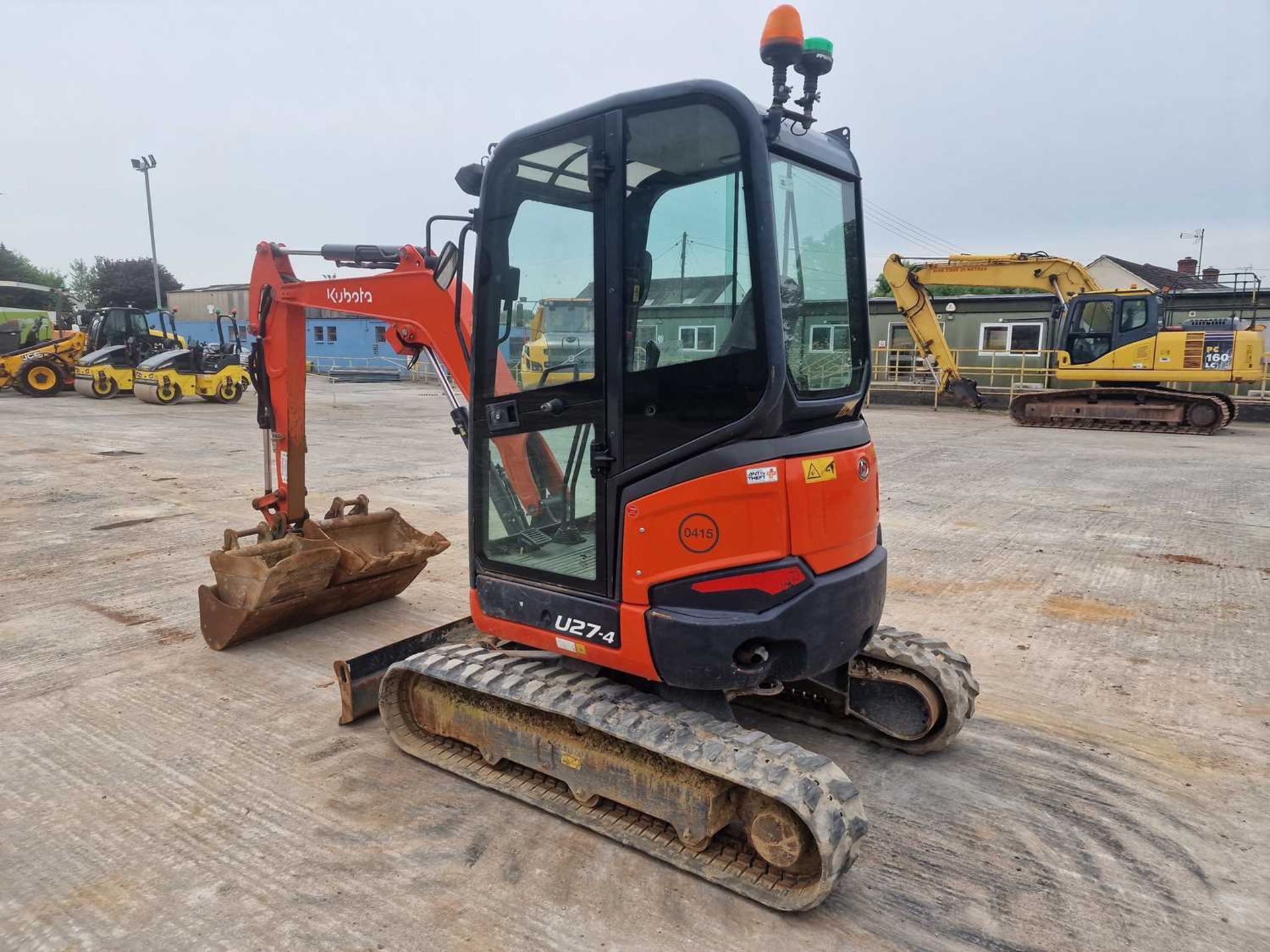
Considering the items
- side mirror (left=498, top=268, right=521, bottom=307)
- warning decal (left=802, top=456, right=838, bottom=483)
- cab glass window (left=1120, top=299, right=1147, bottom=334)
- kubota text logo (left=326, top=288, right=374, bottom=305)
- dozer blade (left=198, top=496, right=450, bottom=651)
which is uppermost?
cab glass window (left=1120, top=299, right=1147, bottom=334)

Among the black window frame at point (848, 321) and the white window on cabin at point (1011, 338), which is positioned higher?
the white window on cabin at point (1011, 338)

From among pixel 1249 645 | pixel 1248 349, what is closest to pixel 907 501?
pixel 1249 645

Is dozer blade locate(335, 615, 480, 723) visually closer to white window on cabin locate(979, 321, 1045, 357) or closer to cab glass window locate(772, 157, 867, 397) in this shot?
cab glass window locate(772, 157, 867, 397)

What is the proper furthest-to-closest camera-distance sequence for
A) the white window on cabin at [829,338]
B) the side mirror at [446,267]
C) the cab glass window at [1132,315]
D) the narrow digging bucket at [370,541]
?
the cab glass window at [1132,315]
the narrow digging bucket at [370,541]
the side mirror at [446,267]
the white window on cabin at [829,338]

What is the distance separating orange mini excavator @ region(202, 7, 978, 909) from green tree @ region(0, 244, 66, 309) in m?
64.2

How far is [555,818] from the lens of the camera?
3.23 metres

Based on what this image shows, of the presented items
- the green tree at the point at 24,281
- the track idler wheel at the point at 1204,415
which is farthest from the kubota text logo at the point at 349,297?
the green tree at the point at 24,281

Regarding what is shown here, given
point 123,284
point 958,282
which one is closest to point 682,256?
point 958,282

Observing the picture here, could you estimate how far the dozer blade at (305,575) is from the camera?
482cm

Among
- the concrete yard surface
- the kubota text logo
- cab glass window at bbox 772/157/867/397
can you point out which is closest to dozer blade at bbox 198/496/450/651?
the concrete yard surface

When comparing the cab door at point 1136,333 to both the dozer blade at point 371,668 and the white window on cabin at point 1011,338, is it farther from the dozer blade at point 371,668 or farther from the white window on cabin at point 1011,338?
the dozer blade at point 371,668

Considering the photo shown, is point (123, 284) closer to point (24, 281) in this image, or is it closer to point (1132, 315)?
point (24, 281)

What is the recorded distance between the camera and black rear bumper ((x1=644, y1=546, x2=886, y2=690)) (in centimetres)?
284

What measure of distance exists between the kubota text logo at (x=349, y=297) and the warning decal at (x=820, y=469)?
2.78 m
